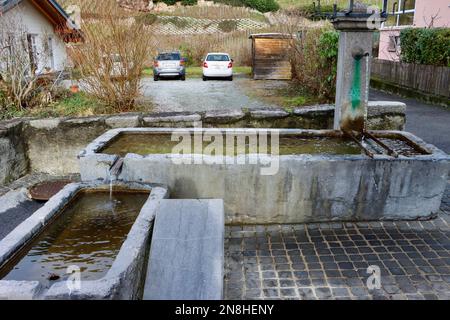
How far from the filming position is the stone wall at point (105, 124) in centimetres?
660

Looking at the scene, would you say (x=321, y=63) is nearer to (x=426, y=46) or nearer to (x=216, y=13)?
(x=426, y=46)

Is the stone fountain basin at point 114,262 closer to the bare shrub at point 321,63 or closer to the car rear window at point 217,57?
the bare shrub at point 321,63

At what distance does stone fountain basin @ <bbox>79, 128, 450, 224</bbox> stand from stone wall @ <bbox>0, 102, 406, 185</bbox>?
214 centimetres

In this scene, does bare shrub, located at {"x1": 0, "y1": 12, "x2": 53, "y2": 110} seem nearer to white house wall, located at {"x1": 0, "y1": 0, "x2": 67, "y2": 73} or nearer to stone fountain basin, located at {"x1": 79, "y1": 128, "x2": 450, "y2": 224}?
white house wall, located at {"x1": 0, "y1": 0, "x2": 67, "y2": 73}

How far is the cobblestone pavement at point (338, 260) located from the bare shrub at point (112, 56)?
490cm

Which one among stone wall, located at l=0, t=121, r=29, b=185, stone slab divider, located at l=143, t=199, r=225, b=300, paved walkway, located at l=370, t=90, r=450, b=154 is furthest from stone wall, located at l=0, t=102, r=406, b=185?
stone slab divider, located at l=143, t=199, r=225, b=300

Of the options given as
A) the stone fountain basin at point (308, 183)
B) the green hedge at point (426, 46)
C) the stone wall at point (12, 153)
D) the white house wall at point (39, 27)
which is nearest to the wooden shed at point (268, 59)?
the green hedge at point (426, 46)

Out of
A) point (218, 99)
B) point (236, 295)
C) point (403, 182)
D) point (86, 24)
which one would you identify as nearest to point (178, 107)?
point (218, 99)

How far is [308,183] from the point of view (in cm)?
456

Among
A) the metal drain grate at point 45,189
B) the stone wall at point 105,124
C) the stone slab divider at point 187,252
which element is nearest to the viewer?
the stone slab divider at point 187,252

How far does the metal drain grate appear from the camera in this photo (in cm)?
Answer: 583

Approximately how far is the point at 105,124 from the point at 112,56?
2101mm
